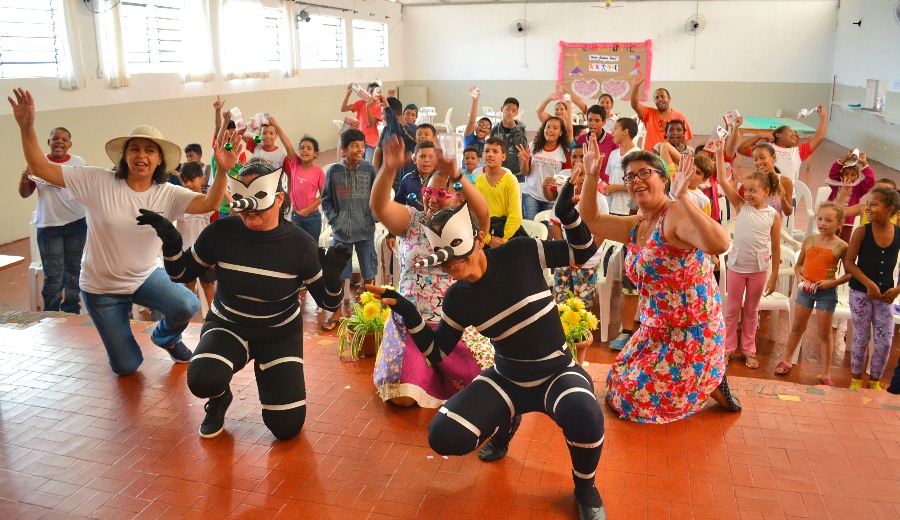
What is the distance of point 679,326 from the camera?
402cm

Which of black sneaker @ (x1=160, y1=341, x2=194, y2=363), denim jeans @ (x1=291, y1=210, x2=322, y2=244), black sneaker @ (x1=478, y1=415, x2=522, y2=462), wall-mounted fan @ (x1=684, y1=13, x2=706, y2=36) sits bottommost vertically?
black sneaker @ (x1=478, y1=415, x2=522, y2=462)

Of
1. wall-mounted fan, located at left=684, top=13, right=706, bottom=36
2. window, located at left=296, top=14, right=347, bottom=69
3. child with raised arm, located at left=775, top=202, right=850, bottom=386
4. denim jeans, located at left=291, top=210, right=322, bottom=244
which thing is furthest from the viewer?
wall-mounted fan, located at left=684, top=13, right=706, bottom=36

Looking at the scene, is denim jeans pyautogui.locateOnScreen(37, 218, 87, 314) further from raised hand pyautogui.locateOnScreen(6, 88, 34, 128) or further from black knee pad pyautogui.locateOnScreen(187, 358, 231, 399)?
black knee pad pyautogui.locateOnScreen(187, 358, 231, 399)

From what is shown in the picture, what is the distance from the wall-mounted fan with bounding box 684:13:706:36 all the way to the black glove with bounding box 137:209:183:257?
18667mm

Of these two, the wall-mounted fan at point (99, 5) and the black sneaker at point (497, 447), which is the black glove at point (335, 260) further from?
the wall-mounted fan at point (99, 5)

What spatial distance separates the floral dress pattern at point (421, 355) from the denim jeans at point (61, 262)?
10.5 ft

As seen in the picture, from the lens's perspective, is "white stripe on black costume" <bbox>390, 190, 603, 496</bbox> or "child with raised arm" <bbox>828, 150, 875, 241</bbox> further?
"child with raised arm" <bbox>828, 150, 875, 241</bbox>

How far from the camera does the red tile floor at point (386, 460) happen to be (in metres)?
3.41

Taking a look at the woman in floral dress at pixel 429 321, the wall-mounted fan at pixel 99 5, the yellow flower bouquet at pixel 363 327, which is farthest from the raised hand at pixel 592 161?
the wall-mounted fan at pixel 99 5

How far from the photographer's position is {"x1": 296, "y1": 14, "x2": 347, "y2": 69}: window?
649 inches

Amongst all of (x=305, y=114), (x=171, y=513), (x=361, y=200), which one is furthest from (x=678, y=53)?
(x=171, y=513)

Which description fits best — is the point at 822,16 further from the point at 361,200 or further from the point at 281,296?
the point at 281,296

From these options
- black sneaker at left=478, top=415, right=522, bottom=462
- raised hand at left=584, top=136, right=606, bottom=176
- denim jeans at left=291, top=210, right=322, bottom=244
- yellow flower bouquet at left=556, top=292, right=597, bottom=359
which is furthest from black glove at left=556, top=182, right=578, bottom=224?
denim jeans at left=291, top=210, right=322, bottom=244

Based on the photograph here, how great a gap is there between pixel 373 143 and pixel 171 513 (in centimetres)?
763
